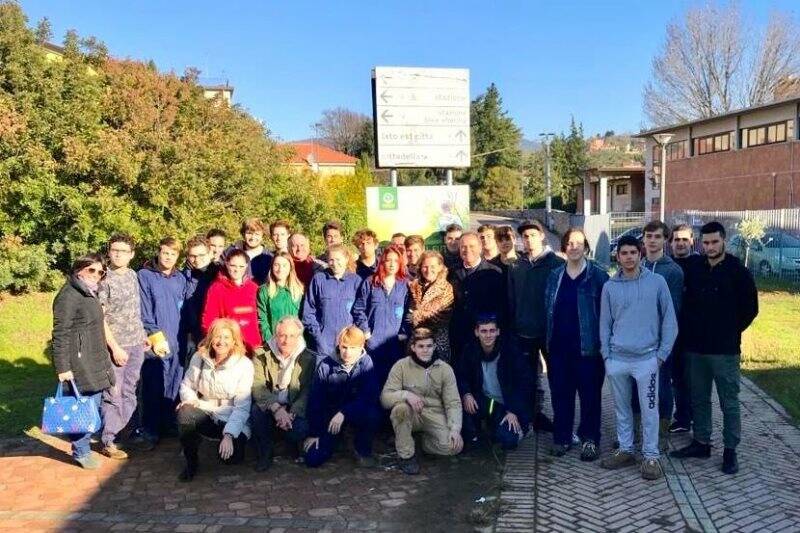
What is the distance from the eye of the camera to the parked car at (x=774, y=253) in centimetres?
1856

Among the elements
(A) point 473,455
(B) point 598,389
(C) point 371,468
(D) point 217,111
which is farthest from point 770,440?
(D) point 217,111

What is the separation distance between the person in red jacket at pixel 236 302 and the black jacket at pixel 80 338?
0.90 m

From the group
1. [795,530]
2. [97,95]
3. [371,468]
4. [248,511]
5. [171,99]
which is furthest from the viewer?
[171,99]

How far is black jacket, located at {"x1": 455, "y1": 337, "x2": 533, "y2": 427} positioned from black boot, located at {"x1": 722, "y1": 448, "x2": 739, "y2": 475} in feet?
5.16

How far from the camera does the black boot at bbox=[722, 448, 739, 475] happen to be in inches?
201

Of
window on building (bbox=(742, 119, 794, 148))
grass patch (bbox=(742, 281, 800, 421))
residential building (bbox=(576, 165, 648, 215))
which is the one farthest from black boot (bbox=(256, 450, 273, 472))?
residential building (bbox=(576, 165, 648, 215))

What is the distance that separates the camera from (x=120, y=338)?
19.1 ft

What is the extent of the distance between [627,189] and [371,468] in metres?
51.4

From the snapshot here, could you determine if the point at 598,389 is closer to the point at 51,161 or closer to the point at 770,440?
the point at 770,440

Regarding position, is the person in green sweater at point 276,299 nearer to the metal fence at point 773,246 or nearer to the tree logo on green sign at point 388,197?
the tree logo on green sign at point 388,197

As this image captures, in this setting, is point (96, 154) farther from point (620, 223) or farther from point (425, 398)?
point (620, 223)

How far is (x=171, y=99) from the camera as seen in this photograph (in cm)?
1783

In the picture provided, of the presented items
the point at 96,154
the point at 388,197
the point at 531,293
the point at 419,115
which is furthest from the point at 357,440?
the point at 96,154

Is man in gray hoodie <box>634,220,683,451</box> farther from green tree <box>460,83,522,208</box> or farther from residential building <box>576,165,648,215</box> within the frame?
green tree <box>460,83,522,208</box>
